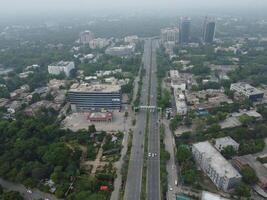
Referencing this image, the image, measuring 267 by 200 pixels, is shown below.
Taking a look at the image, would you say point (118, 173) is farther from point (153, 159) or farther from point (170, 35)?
point (170, 35)

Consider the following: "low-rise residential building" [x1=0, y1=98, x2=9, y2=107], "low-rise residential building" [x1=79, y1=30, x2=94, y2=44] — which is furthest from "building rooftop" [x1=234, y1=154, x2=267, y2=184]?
"low-rise residential building" [x1=79, y1=30, x2=94, y2=44]

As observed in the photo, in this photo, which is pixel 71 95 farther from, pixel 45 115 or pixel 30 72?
pixel 30 72

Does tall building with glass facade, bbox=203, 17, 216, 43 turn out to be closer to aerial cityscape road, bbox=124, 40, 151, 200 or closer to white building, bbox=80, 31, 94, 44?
white building, bbox=80, 31, 94, 44

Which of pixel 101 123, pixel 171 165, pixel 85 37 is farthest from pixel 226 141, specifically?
pixel 85 37

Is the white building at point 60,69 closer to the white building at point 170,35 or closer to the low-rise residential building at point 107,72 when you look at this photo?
the low-rise residential building at point 107,72

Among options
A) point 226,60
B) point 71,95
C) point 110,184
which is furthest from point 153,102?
point 226,60

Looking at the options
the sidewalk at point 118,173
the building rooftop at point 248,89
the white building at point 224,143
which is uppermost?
the building rooftop at point 248,89

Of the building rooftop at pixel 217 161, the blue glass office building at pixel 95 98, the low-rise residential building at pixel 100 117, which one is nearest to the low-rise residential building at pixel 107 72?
the blue glass office building at pixel 95 98
